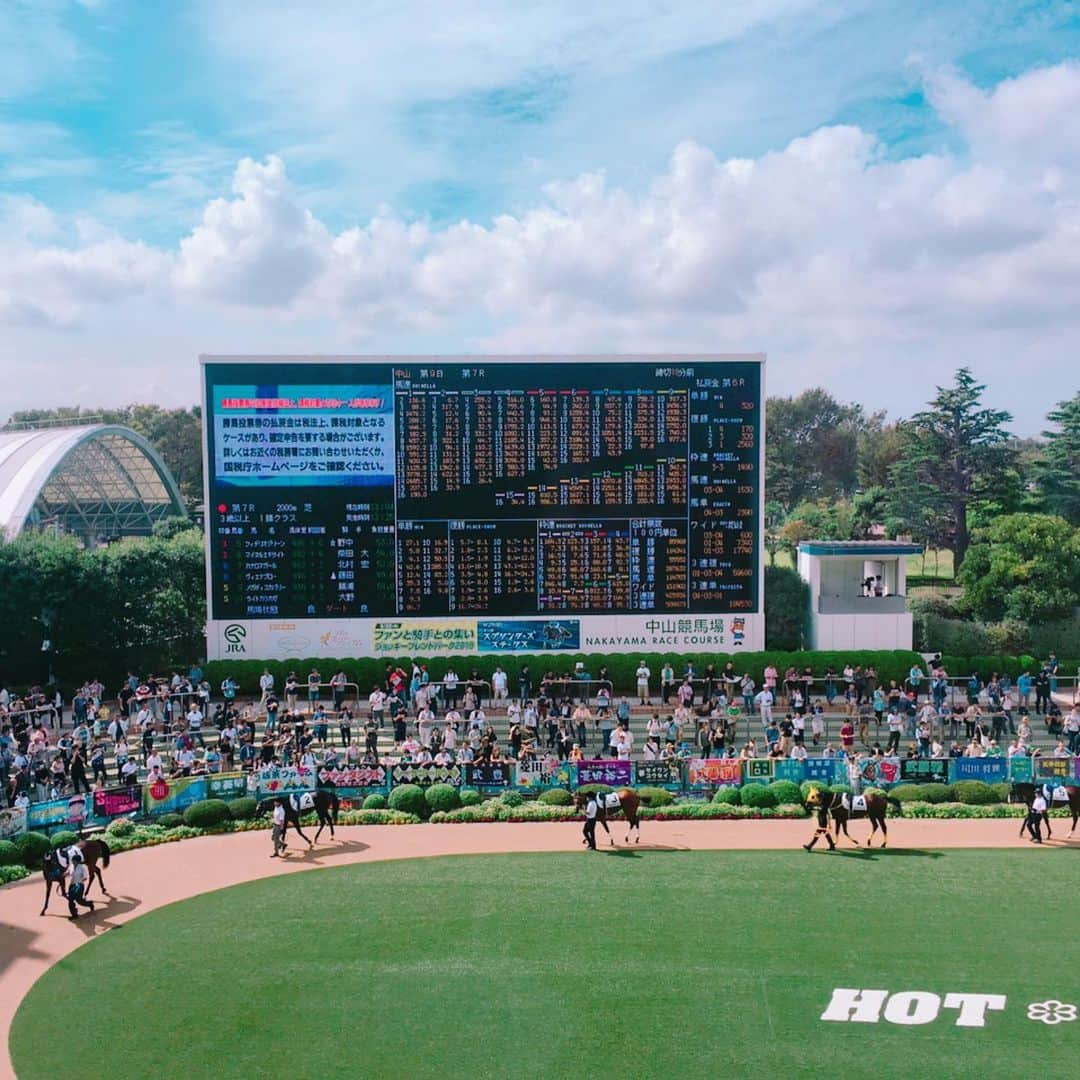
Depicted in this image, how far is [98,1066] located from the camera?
12453mm

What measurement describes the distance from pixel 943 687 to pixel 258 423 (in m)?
18.8

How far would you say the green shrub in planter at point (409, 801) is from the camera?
22.3 meters

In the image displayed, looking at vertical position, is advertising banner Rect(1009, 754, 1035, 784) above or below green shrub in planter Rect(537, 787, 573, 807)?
above

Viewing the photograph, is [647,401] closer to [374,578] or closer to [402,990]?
[374,578]

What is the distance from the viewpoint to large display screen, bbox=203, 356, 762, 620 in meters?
29.5

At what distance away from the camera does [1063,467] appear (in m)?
53.5

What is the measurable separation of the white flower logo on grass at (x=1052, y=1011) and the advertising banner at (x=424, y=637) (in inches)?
727

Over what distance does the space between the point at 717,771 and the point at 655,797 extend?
5.09 ft

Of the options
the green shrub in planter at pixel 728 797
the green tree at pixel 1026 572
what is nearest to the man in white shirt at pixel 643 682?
the green shrub in planter at pixel 728 797

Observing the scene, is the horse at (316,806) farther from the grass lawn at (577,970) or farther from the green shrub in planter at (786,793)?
the green shrub in planter at (786,793)

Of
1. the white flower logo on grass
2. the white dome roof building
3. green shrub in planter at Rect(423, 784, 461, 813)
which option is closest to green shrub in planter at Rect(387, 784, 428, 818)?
green shrub in planter at Rect(423, 784, 461, 813)

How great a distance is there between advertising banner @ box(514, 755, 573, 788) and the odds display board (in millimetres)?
7272

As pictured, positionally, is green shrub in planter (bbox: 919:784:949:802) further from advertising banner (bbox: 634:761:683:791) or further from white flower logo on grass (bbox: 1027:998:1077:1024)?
white flower logo on grass (bbox: 1027:998:1077:1024)

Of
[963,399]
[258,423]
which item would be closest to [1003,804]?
[258,423]
